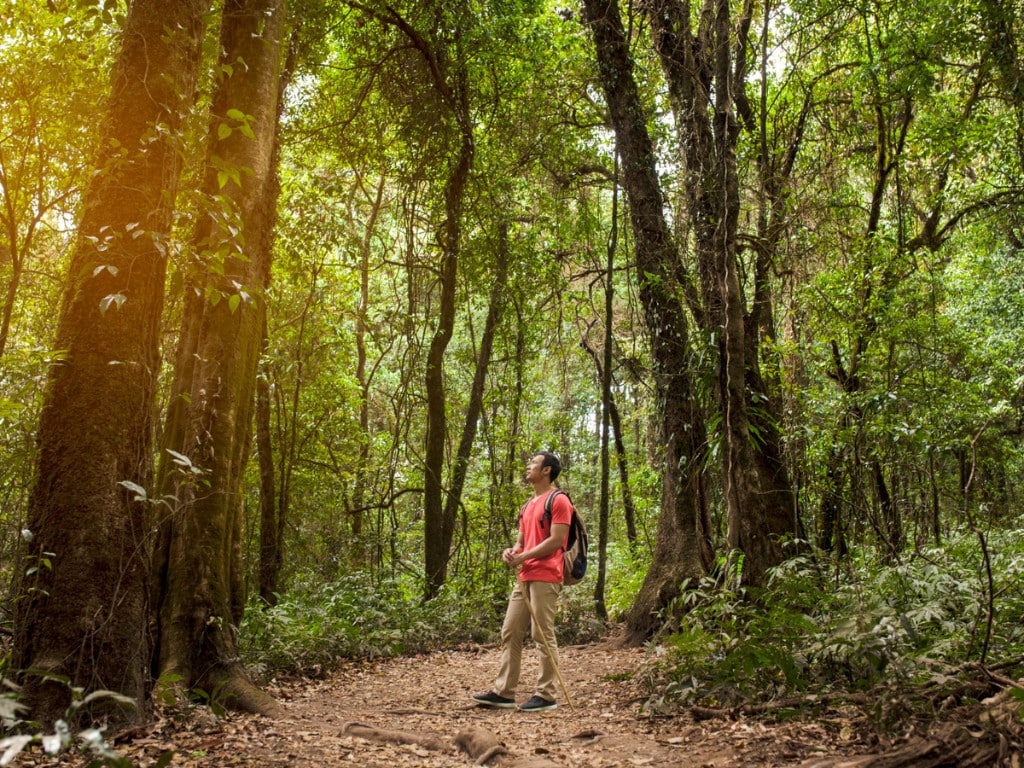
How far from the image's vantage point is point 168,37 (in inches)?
160

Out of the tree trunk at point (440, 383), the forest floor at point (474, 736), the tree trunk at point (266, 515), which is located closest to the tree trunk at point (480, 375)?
the tree trunk at point (440, 383)

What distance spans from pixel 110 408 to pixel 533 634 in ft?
12.1

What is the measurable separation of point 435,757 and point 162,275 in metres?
3.05

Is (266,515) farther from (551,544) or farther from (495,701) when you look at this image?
(551,544)

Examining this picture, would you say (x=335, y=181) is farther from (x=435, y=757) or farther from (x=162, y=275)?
(x=435, y=757)

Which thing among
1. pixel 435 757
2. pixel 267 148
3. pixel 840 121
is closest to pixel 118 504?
pixel 435 757

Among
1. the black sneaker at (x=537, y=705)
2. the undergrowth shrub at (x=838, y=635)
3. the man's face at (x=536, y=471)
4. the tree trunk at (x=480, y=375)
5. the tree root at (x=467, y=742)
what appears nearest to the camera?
the undergrowth shrub at (x=838, y=635)

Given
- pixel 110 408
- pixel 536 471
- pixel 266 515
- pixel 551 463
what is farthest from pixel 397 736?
pixel 266 515

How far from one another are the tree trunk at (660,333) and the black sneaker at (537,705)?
104 inches

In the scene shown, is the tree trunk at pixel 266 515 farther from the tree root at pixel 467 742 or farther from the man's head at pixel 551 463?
the tree root at pixel 467 742

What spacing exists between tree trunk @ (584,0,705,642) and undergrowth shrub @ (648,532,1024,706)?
103 inches

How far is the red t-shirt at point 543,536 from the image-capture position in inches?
239

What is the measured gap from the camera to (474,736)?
453cm

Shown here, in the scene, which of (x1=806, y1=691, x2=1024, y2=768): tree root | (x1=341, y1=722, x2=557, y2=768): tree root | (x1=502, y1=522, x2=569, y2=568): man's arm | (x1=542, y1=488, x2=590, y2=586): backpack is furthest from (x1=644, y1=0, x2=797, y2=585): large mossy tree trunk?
(x1=806, y1=691, x2=1024, y2=768): tree root
